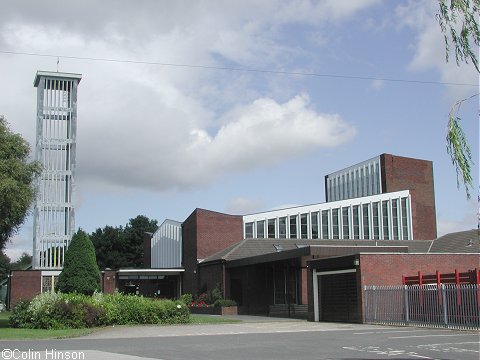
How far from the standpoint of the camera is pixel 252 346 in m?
17.4

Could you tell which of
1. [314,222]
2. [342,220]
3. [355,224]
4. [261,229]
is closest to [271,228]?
[261,229]

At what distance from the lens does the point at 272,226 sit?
5194 centimetres

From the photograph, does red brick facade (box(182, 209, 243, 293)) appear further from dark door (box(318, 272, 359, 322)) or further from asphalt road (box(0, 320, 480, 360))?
asphalt road (box(0, 320, 480, 360))

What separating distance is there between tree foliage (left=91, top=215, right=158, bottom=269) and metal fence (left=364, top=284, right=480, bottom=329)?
214 feet

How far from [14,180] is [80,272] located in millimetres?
6202

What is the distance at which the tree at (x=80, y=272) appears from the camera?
29.5 metres

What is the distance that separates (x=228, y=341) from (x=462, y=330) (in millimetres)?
9809

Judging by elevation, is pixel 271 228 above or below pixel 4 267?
above

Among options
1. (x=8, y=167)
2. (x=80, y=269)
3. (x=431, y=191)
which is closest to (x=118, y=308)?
(x=80, y=269)

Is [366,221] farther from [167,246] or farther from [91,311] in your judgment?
[91,311]

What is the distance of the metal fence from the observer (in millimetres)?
23922

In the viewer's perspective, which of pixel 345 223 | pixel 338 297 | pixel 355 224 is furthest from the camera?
pixel 355 224

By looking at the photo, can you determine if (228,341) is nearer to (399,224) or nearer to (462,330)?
(462,330)

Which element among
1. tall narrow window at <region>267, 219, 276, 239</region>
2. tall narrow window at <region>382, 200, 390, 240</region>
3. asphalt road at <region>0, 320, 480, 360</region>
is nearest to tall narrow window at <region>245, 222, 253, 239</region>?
tall narrow window at <region>267, 219, 276, 239</region>
